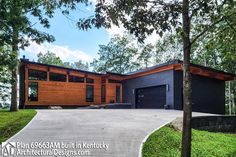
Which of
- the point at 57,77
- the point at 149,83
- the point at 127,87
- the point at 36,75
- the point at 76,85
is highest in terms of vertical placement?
the point at 36,75

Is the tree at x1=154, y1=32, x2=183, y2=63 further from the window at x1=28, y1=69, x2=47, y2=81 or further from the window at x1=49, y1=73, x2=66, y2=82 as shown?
the window at x1=28, y1=69, x2=47, y2=81

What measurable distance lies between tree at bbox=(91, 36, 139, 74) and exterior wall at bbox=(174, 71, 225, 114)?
20.1m

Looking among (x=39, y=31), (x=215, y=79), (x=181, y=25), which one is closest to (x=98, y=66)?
(x=215, y=79)

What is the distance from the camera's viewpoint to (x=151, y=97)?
22500 mm

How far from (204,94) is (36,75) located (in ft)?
43.9

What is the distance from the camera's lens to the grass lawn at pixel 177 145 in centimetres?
676

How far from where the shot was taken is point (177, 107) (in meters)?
19.5

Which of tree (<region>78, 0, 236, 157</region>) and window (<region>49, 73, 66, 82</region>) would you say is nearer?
tree (<region>78, 0, 236, 157</region>)

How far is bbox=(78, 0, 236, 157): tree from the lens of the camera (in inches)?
191

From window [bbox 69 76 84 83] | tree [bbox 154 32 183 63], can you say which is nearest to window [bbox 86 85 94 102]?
window [bbox 69 76 84 83]

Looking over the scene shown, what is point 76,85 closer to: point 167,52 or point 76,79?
point 76,79

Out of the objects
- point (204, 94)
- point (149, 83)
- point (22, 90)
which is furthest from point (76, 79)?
point (204, 94)

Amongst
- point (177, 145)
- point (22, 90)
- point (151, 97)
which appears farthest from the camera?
point (151, 97)

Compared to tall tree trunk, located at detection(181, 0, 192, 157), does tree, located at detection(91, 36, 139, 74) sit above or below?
above
